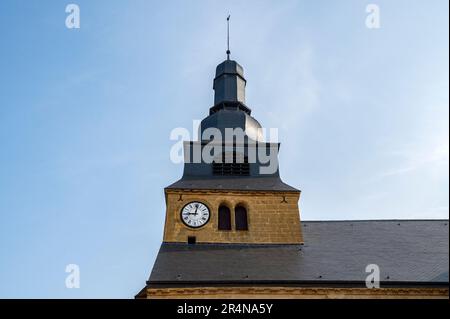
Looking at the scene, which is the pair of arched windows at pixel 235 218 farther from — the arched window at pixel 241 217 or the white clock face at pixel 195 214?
the white clock face at pixel 195 214

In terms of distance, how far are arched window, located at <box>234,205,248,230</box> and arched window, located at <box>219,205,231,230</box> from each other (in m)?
0.28

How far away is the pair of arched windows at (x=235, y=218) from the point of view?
19.5 metres

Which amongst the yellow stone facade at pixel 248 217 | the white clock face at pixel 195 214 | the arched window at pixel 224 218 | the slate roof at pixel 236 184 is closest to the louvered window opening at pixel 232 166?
the slate roof at pixel 236 184

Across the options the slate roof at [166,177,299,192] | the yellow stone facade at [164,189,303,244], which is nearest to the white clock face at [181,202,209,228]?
the yellow stone facade at [164,189,303,244]

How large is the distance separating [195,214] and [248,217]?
202 centimetres

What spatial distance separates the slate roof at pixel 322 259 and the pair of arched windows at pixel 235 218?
97 centimetres

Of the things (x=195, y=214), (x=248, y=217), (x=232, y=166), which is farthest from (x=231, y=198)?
(x=232, y=166)

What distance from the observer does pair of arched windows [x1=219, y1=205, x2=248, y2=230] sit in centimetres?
1950

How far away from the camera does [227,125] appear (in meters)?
22.8
